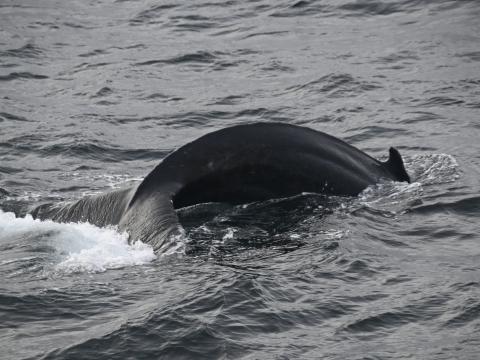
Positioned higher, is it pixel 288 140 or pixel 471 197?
pixel 288 140

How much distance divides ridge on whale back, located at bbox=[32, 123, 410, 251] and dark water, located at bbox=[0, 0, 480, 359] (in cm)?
19

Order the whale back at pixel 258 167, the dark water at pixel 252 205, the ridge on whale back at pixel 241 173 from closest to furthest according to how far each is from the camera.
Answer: the dark water at pixel 252 205
the ridge on whale back at pixel 241 173
the whale back at pixel 258 167

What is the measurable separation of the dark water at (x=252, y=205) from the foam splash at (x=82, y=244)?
0.02 metres

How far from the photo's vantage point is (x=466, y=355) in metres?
6.82

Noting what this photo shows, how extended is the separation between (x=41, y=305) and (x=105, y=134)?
7262 millimetres

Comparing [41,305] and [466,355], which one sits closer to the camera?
[466,355]

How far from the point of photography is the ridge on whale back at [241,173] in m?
8.96

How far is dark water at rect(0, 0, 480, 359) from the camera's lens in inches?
290

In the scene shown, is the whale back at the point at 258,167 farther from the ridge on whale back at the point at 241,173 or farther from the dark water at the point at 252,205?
the dark water at the point at 252,205

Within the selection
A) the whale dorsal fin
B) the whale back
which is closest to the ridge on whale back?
the whale back

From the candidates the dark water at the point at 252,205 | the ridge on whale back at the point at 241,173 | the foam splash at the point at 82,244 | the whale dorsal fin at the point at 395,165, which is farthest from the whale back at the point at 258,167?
the foam splash at the point at 82,244

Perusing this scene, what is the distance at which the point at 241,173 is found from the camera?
9336 millimetres

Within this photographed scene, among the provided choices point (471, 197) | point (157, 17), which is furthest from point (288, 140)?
point (157, 17)

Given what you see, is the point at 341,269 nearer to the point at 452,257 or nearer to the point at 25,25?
the point at 452,257
